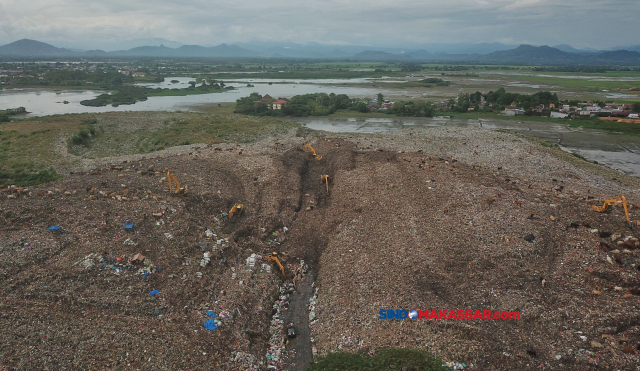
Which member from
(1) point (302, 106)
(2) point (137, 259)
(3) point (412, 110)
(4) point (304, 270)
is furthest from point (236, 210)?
(3) point (412, 110)

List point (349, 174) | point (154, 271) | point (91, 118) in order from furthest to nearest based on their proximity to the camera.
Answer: point (91, 118) → point (349, 174) → point (154, 271)

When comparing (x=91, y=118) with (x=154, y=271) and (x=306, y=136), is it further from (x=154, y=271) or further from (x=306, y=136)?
(x=154, y=271)

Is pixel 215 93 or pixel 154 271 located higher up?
pixel 215 93

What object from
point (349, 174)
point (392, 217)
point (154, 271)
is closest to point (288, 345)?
point (154, 271)

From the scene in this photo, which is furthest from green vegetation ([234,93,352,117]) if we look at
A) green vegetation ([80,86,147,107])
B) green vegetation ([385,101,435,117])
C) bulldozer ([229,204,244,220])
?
bulldozer ([229,204,244,220])

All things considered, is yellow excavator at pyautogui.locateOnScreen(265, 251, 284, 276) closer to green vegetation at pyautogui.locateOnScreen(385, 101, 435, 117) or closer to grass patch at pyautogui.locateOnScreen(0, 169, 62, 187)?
grass patch at pyautogui.locateOnScreen(0, 169, 62, 187)

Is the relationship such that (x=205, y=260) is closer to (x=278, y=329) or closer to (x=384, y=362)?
(x=278, y=329)
